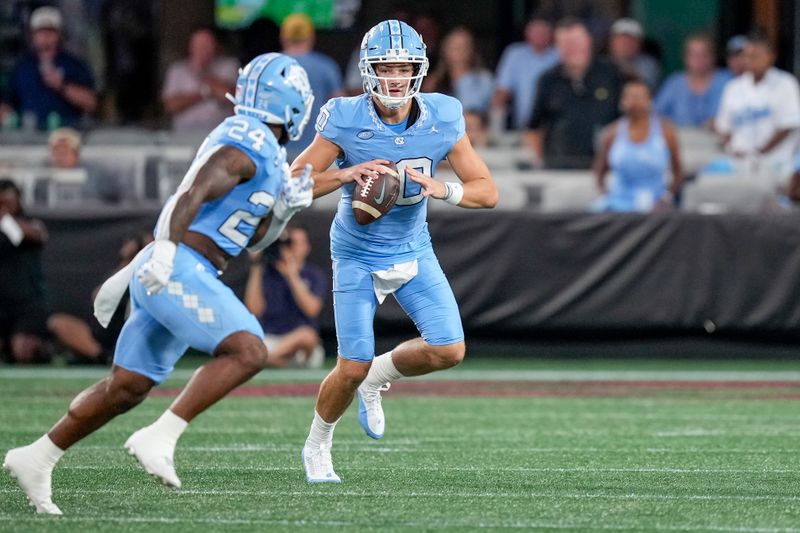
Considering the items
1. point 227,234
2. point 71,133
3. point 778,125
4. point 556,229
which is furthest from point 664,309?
point 227,234

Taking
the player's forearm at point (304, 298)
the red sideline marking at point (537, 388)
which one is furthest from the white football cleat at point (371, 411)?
the player's forearm at point (304, 298)

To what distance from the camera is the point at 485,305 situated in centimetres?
1223

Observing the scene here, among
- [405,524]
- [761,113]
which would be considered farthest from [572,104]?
[405,524]

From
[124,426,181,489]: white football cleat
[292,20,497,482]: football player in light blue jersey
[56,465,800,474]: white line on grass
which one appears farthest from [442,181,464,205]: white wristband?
[124,426,181,489]: white football cleat

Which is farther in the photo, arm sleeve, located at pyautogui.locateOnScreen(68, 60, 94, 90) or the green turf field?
arm sleeve, located at pyautogui.locateOnScreen(68, 60, 94, 90)

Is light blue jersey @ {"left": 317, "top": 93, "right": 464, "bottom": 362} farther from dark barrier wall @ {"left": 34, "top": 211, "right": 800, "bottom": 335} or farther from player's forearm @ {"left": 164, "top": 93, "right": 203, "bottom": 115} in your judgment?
player's forearm @ {"left": 164, "top": 93, "right": 203, "bottom": 115}

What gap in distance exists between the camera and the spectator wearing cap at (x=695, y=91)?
541 inches

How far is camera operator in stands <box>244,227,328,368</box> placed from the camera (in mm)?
11555

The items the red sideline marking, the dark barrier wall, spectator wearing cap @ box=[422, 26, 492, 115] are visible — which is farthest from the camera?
spectator wearing cap @ box=[422, 26, 492, 115]

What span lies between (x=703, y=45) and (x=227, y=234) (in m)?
8.94

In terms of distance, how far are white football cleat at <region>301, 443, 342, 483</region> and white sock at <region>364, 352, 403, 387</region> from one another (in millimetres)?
468

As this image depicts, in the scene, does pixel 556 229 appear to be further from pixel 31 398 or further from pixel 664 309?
pixel 31 398

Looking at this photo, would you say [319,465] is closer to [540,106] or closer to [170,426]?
[170,426]

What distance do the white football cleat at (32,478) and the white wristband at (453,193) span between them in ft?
6.45
